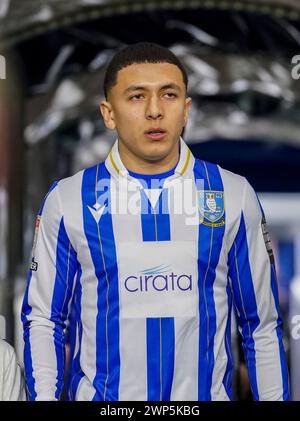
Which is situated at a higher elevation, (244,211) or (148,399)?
(244,211)

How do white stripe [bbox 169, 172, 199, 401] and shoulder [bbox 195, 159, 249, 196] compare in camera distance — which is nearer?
white stripe [bbox 169, 172, 199, 401]

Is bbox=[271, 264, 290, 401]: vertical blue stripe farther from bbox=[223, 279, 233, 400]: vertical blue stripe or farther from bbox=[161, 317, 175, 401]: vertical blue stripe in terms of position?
bbox=[161, 317, 175, 401]: vertical blue stripe

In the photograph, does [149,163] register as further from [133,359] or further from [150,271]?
[133,359]

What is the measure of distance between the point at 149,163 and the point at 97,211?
6.1 inches

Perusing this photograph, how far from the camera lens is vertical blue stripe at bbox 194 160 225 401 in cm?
222

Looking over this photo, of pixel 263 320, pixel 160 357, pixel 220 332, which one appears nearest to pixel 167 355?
pixel 160 357

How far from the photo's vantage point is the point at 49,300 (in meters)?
2.26

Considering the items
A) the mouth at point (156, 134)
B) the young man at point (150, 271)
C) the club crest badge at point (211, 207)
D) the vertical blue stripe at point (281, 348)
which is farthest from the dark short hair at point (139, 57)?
the vertical blue stripe at point (281, 348)

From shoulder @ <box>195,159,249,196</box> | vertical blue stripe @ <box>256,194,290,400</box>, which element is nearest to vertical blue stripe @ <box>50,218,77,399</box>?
shoulder @ <box>195,159,249,196</box>

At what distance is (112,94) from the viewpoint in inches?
90.1

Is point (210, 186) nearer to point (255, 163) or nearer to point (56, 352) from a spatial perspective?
point (56, 352)

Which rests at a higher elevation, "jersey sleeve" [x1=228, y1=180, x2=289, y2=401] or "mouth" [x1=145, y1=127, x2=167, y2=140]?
"mouth" [x1=145, y1=127, x2=167, y2=140]

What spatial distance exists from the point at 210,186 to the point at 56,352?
1.62 feet

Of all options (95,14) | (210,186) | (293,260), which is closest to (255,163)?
(293,260)
